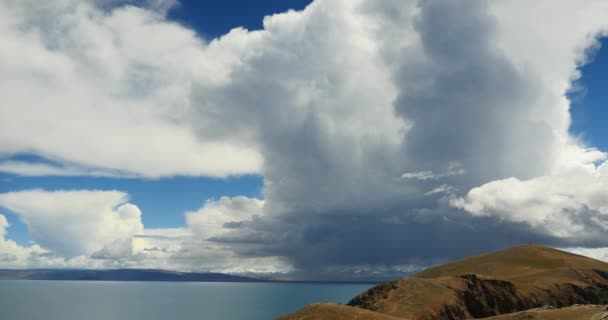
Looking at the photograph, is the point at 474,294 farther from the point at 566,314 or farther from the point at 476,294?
the point at 566,314

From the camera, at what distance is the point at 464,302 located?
121m

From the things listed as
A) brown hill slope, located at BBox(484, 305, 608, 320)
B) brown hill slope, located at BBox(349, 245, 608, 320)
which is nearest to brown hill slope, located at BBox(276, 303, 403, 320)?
brown hill slope, located at BBox(349, 245, 608, 320)

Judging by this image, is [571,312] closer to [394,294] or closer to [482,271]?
[394,294]

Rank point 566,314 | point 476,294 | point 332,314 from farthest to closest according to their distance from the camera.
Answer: point 476,294, point 332,314, point 566,314

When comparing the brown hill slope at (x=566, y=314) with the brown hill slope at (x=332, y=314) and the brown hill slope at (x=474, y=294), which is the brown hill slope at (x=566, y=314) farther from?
the brown hill slope at (x=474, y=294)

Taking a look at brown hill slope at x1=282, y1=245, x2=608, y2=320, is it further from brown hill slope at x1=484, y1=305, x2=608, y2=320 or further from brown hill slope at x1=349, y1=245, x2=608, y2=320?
brown hill slope at x1=484, y1=305, x2=608, y2=320

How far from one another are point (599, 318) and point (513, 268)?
479ft

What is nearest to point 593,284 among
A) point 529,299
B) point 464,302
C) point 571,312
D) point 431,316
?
point 529,299

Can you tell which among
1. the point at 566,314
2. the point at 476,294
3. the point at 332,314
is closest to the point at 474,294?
the point at 476,294

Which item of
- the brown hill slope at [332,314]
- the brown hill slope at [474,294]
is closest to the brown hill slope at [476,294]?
the brown hill slope at [474,294]

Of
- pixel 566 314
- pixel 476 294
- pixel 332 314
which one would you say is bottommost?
pixel 332 314

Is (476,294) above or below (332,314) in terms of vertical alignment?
above

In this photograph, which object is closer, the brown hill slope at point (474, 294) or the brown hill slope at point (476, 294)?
the brown hill slope at point (474, 294)

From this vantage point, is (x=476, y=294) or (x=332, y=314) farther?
(x=476, y=294)
